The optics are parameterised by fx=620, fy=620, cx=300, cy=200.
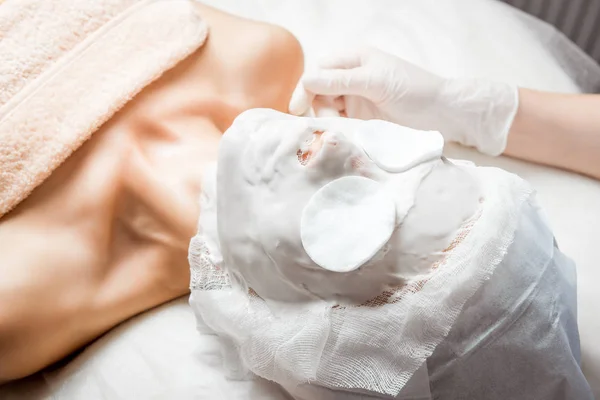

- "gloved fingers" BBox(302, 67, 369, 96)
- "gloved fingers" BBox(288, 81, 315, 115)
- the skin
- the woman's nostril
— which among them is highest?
the woman's nostril

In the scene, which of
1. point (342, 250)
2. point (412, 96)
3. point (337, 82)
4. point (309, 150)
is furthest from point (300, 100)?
point (342, 250)

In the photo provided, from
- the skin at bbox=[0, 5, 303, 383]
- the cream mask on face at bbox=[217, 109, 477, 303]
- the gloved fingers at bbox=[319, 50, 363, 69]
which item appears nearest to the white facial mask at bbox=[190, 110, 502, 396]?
the cream mask on face at bbox=[217, 109, 477, 303]

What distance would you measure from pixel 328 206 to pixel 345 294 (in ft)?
0.32

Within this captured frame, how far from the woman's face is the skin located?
156 millimetres

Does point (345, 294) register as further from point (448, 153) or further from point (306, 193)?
point (448, 153)

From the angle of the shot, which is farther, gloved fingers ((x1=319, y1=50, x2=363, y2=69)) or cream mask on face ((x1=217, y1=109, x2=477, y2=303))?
gloved fingers ((x1=319, y1=50, x2=363, y2=69))

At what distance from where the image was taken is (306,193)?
689 millimetres

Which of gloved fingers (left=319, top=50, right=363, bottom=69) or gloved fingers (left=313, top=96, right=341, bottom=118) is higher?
gloved fingers (left=319, top=50, right=363, bottom=69)

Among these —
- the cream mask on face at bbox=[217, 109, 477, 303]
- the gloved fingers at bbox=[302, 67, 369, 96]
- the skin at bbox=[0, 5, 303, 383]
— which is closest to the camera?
the cream mask on face at bbox=[217, 109, 477, 303]

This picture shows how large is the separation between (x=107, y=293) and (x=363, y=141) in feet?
1.40

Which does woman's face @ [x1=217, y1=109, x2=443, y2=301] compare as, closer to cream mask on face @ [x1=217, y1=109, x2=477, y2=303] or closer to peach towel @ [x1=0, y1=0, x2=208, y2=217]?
cream mask on face @ [x1=217, y1=109, x2=477, y2=303]

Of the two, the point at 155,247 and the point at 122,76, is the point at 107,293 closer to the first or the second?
the point at 155,247

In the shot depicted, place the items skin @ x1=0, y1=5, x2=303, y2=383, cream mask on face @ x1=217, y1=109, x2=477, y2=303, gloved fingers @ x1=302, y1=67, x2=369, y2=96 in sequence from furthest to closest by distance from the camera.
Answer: gloved fingers @ x1=302, y1=67, x2=369, y2=96 → skin @ x1=0, y1=5, x2=303, y2=383 → cream mask on face @ x1=217, y1=109, x2=477, y2=303

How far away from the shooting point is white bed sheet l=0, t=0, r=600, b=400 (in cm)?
89
